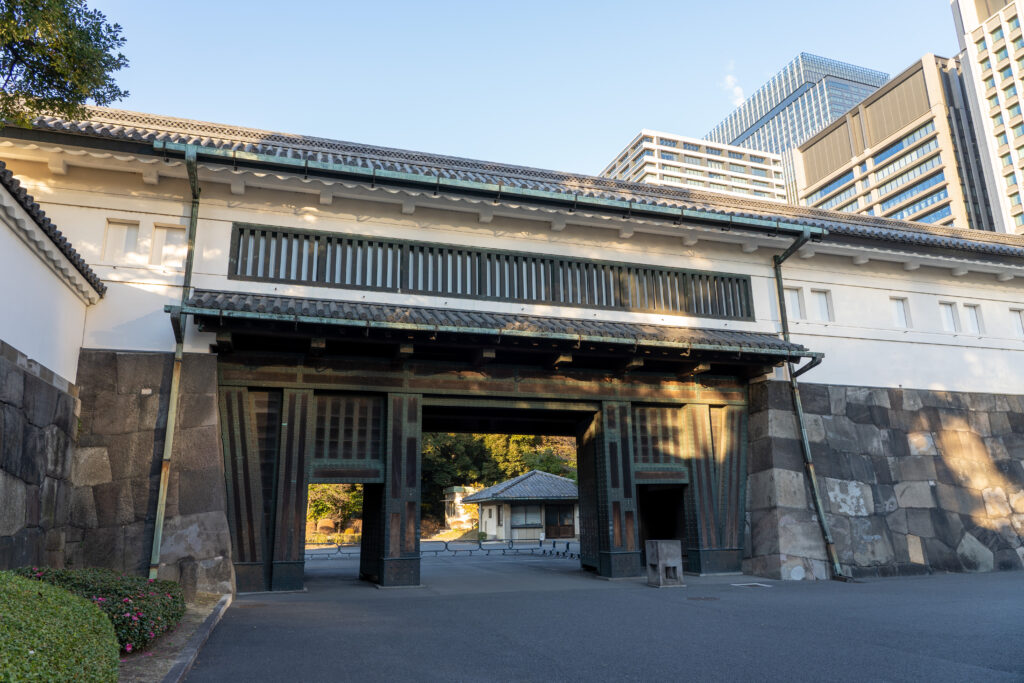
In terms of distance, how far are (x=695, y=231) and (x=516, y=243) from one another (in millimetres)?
3959

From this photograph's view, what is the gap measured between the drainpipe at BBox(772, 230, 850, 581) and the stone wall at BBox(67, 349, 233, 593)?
1119 cm

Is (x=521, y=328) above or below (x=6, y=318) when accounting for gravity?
above

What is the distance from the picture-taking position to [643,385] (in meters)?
13.9

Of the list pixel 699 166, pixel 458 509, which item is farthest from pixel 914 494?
pixel 699 166

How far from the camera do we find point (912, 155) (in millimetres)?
74312

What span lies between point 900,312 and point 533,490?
21811 mm

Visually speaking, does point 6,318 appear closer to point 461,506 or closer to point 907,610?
point 907,610

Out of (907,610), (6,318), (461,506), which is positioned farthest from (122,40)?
(461,506)

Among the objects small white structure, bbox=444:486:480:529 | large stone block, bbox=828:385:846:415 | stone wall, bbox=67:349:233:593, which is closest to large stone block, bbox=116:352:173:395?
stone wall, bbox=67:349:233:593

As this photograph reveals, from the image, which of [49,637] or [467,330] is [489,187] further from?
[49,637]

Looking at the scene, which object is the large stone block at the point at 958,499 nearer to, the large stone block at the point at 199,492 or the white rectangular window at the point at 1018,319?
the white rectangular window at the point at 1018,319

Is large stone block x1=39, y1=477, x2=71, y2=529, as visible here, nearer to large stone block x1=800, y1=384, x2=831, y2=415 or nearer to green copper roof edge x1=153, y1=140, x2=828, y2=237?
green copper roof edge x1=153, y1=140, x2=828, y2=237

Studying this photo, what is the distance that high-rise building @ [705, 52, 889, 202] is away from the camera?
158750 mm

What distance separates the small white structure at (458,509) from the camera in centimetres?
4431
